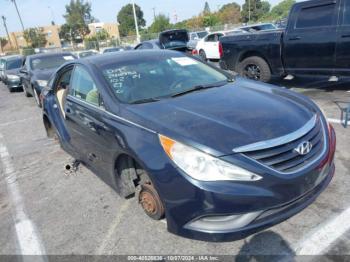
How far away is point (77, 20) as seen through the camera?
87750 mm

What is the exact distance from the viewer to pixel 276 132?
255 centimetres

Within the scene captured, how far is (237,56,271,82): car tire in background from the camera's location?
7.93 m

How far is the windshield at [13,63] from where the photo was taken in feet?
53.4

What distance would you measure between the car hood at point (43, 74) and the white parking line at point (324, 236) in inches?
327

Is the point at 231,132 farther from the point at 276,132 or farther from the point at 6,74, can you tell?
the point at 6,74

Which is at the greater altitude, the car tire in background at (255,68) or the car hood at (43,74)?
the car hood at (43,74)

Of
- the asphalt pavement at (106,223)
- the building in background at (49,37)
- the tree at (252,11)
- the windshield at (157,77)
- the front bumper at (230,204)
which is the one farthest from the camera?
the building in background at (49,37)

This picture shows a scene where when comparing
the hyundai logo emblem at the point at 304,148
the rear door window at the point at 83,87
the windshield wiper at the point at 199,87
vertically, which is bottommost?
the hyundai logo emblem at the point at 304,148

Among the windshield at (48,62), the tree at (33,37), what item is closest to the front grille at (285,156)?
the windshield at (48,62)

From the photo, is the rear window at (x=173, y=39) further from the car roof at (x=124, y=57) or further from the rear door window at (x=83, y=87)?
the rear door window at (x=83, y=87)

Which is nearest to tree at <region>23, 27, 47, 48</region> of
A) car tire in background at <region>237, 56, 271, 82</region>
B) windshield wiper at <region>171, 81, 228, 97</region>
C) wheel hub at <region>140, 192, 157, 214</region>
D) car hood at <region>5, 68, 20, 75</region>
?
car hood at <region>5, 68, 20, 75</region>

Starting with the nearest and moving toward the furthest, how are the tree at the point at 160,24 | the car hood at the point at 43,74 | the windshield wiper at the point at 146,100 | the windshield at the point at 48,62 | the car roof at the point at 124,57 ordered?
the windshield wiper at the point at 146,100 → the car roof at the point at 124,57 → the car hood at the point at 43,74 → the windshield at the point at 48,62 → the tree at the point at 160,24

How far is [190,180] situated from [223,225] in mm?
411

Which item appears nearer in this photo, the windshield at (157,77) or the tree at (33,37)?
the windshield at (157,77)
